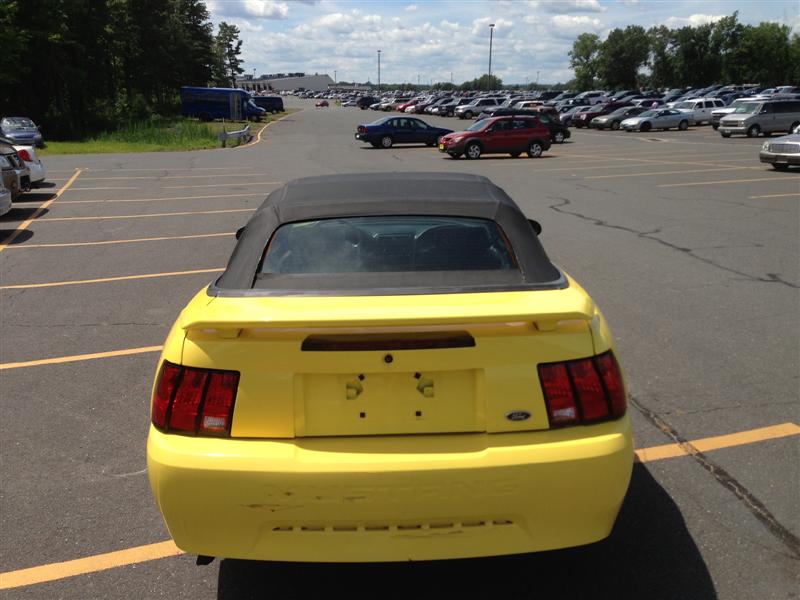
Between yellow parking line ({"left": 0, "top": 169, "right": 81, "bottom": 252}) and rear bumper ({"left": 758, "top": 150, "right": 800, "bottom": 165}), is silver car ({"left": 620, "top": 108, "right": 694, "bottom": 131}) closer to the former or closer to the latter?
rear bumper ({"left": 758, "top": 150, "right": 800, "bottom": 165})

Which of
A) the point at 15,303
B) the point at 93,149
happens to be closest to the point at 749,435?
the point at 15,303

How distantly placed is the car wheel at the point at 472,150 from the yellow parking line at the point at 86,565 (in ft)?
84.1

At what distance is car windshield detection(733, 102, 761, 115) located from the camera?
36375mm

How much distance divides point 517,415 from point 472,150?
26.1m

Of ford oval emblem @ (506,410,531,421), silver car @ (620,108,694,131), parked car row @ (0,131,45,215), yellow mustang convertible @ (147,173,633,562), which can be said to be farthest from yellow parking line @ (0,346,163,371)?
silver car @ (620,108,694,131)

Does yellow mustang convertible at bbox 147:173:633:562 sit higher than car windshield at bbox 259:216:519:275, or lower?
lower

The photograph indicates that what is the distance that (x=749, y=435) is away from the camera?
4.30m

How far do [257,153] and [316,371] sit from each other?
1189 inches

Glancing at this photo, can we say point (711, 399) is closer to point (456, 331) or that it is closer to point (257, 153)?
point (456, 331)

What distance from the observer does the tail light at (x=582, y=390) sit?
253 cm

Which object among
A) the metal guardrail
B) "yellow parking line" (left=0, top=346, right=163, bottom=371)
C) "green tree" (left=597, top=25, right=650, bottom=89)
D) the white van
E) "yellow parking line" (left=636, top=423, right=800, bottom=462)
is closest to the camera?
"yellow parking line" (left=636, top=423, right=800, bottom=462)

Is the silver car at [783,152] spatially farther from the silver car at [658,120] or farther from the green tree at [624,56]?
the green tree at [624,56]

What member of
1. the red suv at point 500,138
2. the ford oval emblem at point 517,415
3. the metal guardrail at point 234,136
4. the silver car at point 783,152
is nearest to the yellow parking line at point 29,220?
the ford oval emblem at point 517,415

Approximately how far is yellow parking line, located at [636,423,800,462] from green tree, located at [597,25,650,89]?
113491 millimetres
